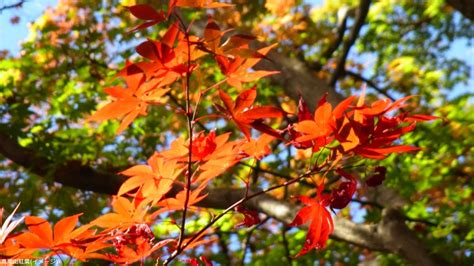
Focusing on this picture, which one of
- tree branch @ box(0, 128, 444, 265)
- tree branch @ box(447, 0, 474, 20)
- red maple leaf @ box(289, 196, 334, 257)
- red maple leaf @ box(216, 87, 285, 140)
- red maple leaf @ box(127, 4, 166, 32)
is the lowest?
tree branch @ box(0, 128, 444, 265)

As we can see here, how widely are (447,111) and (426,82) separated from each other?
2.26 m

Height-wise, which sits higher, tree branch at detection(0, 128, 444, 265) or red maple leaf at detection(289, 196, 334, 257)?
red maple leaf at detection(289, 196, 334, 257)

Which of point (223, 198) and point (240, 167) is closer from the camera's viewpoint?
point (223, 198)

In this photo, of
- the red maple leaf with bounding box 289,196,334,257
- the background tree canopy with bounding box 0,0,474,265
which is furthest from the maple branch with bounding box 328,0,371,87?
the red maple leaf with bounding box 289,196,334,257

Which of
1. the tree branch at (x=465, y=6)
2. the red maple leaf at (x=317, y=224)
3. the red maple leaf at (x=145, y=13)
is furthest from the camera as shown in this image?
the tree branch at (x=465, y=6)

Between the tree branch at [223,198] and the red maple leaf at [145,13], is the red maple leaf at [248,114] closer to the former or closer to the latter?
the red maple leaf at [145,13]

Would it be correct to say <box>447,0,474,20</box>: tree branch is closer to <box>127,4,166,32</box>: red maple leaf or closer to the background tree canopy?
the background tree canopy

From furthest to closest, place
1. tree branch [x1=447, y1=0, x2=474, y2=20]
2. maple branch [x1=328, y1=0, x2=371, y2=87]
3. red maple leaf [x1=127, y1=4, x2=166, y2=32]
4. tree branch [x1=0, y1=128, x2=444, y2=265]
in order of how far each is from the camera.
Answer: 1. maple branch [x1=328, y1=0, x2=371, y2=87]
2. tree branch [x1=447, y1=0, x2=474, y2=20]
3. tree branch [x1=0, y1=128, x2=444, y2=265]
4. red maple leaf [x1=127, y1=4, x2=166, y2=32]

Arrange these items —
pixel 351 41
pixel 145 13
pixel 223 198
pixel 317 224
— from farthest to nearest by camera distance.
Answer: pixel 351 41
pixel 223 198
pixel 317 224
pixel 145 13

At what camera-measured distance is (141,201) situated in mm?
1259

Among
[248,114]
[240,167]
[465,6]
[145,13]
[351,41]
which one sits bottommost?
[240,167]

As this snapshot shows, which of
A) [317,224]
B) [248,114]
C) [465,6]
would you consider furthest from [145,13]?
[465,6]

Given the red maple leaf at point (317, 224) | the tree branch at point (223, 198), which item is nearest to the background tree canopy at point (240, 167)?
the tree branch at point (223, 198)

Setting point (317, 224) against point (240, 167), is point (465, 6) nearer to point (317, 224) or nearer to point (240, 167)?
point (240, 167)
